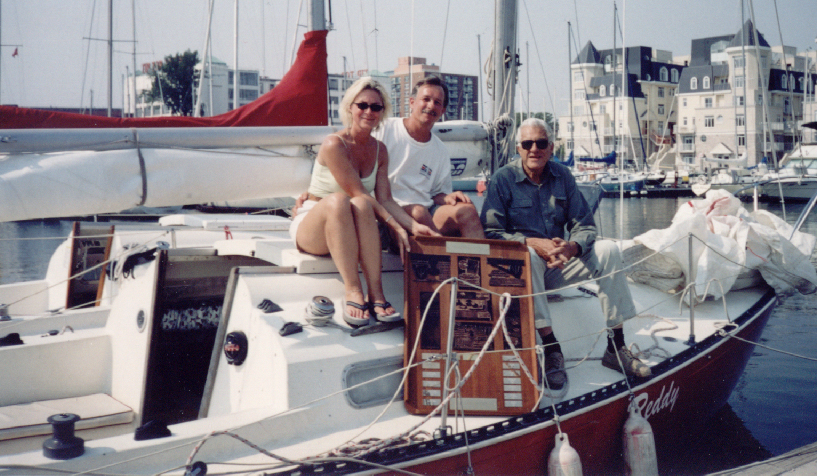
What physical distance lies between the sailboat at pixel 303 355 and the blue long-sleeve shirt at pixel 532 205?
0.49m

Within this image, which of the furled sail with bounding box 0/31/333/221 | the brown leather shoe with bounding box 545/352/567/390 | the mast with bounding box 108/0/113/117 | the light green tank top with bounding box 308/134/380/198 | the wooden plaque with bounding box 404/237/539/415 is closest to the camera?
the wooden plaque with bounding box 404/237/539/415

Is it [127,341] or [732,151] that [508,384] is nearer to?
[127,341]

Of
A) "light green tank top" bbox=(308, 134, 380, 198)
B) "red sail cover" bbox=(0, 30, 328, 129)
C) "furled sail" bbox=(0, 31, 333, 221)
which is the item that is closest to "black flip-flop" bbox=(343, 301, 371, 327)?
"light green tank top" bbox=(308, 134, 380, 198)

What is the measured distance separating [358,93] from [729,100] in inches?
2418

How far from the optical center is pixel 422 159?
429cm

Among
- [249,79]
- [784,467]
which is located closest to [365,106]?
[784,467]

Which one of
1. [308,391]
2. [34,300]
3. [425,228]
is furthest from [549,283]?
[34,300]

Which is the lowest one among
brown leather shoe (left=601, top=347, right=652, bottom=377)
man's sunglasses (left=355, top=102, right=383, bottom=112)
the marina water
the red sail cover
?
the marina water

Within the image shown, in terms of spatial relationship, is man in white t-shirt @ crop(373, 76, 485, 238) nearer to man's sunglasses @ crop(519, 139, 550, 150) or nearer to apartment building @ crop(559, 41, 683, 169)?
man's sunglasses @ crop(519, 139, 550, 150)

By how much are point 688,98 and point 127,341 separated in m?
65.7

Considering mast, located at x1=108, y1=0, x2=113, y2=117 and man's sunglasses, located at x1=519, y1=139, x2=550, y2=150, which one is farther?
mast, located at x1=108, y1=0, x2=113, y2=117

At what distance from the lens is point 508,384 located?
11.2 feet

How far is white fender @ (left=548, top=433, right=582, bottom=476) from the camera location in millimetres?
3160

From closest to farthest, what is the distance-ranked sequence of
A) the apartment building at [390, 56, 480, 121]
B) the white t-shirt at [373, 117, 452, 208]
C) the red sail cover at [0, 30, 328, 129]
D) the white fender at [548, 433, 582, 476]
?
the white fender at [548, 433, 582, 476], the white t-shirt at [373, 117, 452, 208], the red sail cover at [0, 30, 328, 129], the apartment building at [390, 56, 480, 121]
